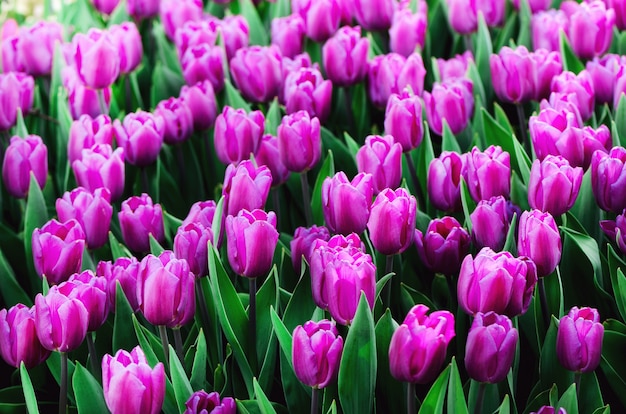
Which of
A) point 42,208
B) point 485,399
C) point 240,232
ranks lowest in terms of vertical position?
point 485,399

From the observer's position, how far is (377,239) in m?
1.28

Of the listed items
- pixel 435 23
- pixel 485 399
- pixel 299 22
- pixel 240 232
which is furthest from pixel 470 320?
pixel 435 23

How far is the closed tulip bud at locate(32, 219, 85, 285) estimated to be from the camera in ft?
4.54

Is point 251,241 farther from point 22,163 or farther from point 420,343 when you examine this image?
point 22,163

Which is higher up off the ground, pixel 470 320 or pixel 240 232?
pixel 240 232

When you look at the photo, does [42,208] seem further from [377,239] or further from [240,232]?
[377,239]

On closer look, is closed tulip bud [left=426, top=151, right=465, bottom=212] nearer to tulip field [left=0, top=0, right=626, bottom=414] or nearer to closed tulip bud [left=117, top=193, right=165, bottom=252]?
tulip field [left=0, top=0, right=626, bottom=414]

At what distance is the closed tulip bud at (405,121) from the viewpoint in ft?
5.21

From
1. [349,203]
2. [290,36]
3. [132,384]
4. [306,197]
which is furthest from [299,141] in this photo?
[290,36]

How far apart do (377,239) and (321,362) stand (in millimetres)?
228

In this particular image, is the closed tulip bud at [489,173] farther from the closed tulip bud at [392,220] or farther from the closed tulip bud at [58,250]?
the closed tulip bud at [58,250]

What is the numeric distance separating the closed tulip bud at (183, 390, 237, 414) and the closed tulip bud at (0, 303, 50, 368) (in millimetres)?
255

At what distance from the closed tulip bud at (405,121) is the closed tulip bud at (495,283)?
18.7 inches

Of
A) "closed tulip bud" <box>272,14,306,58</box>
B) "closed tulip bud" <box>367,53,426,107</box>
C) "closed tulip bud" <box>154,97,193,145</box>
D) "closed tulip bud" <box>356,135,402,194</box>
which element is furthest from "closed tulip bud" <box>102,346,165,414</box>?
"closed tulip bud" <box>272,14,306,58</box>
